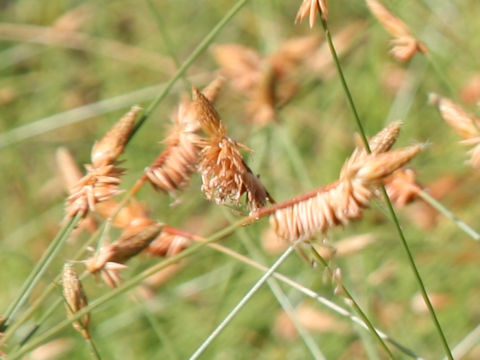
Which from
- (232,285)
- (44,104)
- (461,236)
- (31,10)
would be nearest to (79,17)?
(44,104)

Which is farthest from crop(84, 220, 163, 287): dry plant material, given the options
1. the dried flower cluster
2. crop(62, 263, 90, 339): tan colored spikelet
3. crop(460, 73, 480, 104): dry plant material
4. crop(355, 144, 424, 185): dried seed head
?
crop(460, 73, 480, 104): dry plant material

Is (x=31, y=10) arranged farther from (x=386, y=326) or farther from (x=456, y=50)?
(x=386, y=326)

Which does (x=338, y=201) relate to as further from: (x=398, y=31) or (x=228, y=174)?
(x=398, y=31)

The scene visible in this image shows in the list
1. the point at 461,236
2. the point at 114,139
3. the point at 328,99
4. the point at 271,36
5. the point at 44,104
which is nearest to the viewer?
the point at 114,139

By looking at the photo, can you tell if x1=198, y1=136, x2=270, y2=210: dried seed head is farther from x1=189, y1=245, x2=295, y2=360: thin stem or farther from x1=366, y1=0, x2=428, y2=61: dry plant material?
x1=366, y1=0, x2=428, y2=61: dry plant material

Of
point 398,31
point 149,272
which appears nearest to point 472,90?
point 398,31

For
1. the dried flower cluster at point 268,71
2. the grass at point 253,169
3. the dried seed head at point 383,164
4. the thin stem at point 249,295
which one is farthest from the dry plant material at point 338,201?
the dried flower cluster at point 268,71
